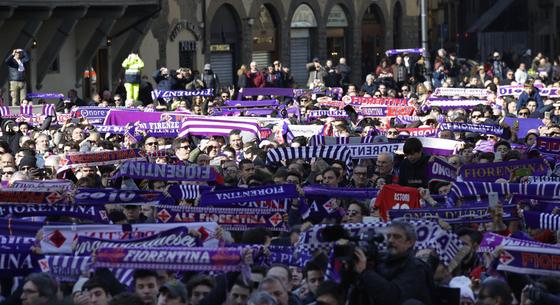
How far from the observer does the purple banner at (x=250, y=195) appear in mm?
16641

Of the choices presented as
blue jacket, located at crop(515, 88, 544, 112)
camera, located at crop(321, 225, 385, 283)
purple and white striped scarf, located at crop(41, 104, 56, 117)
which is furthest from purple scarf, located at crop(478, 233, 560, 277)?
blue jacket, located at crop(515, 88, 544, 112)

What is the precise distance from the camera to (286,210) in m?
16.4

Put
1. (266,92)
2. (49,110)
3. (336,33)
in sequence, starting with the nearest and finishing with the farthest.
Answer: (49,110) → (266,92) → (336,33)

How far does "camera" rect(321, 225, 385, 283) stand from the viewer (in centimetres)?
1062

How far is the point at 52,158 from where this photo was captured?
22.4 meters

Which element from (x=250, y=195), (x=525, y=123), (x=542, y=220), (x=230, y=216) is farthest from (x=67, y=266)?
(x=525, y=123)

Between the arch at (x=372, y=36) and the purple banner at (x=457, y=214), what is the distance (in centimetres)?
4752

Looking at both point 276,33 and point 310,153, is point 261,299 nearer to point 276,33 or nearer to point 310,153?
point 310,153

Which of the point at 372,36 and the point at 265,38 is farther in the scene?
the point at 372,36

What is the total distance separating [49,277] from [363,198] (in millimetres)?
5998

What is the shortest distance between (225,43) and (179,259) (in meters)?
41.5

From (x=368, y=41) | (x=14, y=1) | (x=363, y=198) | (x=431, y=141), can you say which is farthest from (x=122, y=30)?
(x=363, y=198)

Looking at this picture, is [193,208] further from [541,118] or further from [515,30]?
[515,30]

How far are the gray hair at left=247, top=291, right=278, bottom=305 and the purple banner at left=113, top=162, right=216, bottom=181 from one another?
7.53m
